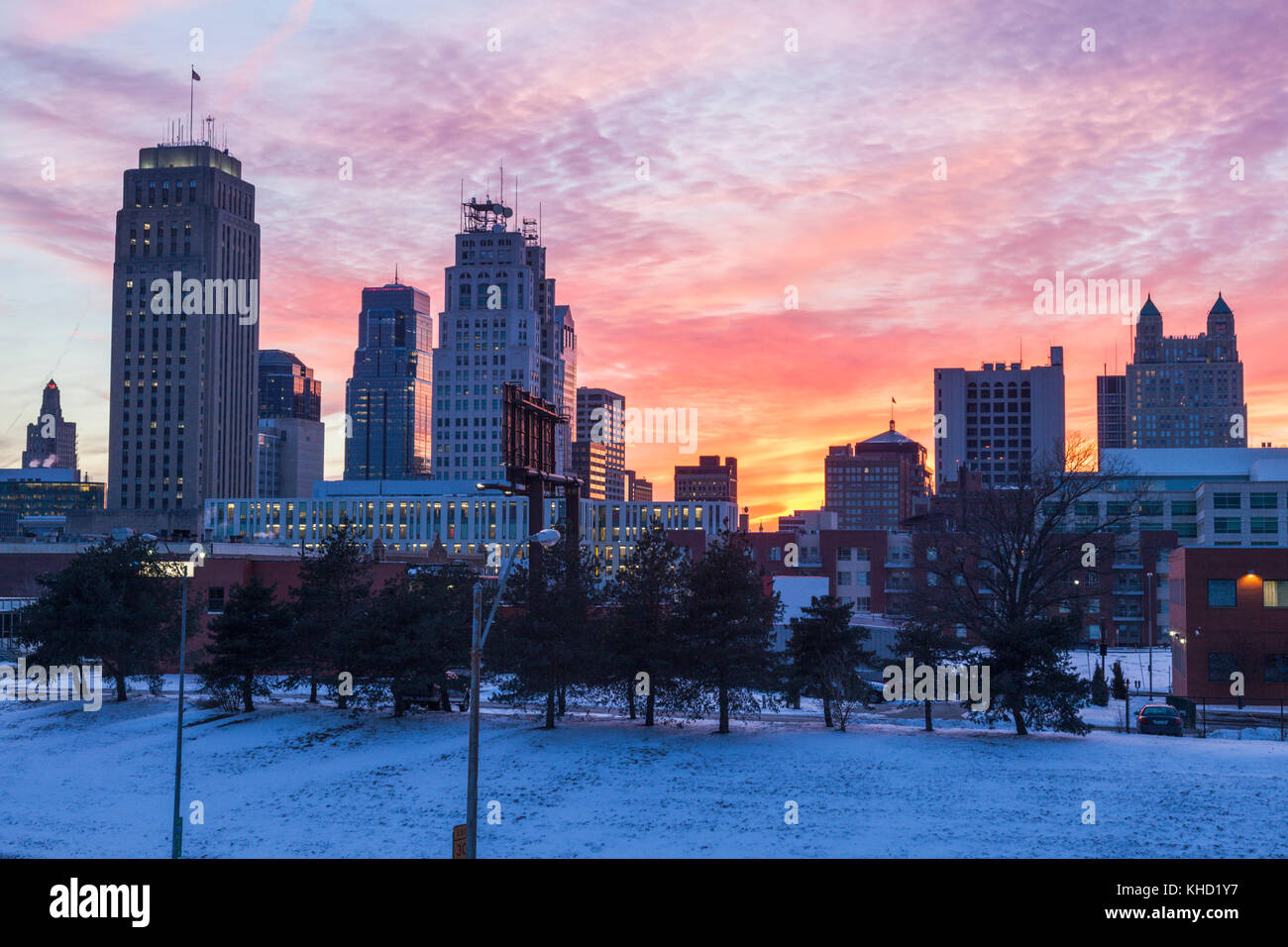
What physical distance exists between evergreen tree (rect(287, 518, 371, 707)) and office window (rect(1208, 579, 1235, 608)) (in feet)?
147

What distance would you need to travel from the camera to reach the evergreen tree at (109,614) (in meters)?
52.2

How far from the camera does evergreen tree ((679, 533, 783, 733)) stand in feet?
133

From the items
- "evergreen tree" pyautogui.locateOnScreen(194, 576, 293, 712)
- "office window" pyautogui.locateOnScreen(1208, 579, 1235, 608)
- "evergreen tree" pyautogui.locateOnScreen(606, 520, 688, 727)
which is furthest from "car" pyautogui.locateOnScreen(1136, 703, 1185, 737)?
"evergreen tree" pyautogui.locateOnScreen(194, 576, 293, 712)

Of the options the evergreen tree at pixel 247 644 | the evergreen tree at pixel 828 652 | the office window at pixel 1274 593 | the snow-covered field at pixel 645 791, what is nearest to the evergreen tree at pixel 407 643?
the snow-covered field at pixel 645 791

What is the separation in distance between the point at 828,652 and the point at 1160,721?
49.9 ft

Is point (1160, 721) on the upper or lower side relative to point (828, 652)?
lower

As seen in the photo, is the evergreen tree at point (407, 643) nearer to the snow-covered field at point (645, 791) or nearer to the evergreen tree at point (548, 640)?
the snow-covered field at point (645, 791)

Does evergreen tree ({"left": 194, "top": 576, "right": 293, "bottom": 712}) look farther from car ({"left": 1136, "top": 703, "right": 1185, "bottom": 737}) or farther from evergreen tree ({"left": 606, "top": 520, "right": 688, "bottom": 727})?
car ({"left": 1136, "top": 703, "right": 1185, "bottom": 737})

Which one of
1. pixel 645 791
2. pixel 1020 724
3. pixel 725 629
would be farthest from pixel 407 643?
pixel 1020 724

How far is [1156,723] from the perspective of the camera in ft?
149

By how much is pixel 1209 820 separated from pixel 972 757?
349 inches

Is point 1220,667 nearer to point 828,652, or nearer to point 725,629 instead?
point 828,652

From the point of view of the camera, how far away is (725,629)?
134 ft
